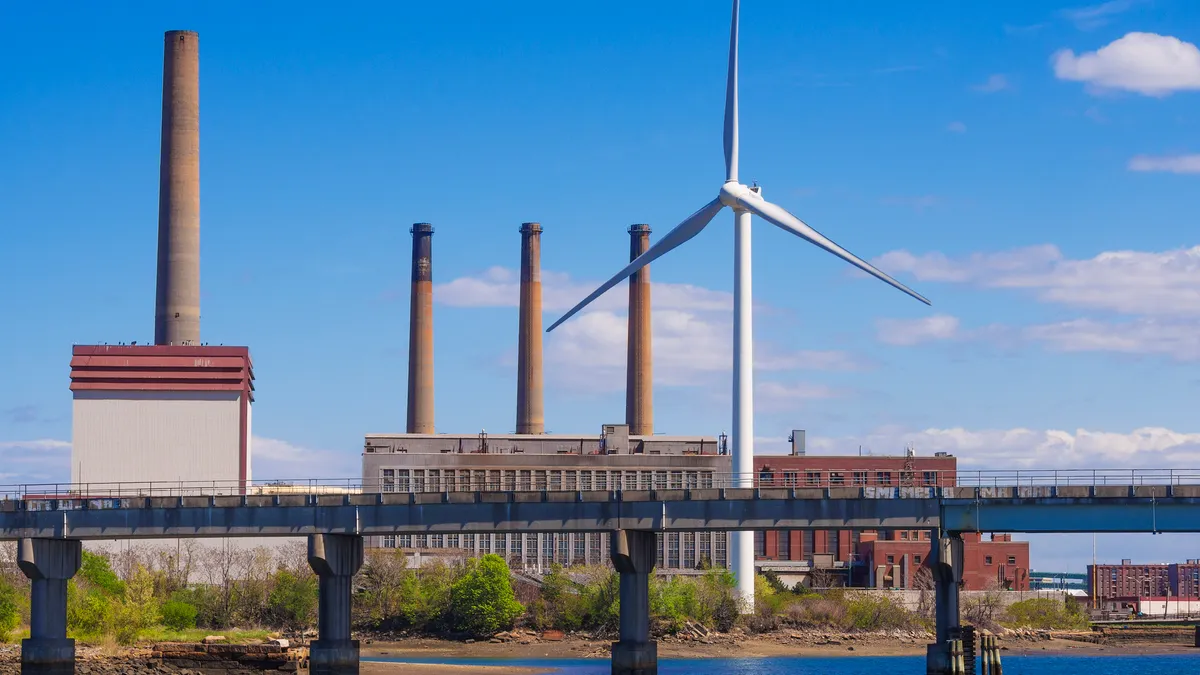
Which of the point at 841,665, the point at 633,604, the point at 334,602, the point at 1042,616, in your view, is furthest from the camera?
the point at 1042,616

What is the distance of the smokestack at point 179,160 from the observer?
537 feet

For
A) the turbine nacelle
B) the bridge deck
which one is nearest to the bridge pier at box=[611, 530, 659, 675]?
the bridge deck

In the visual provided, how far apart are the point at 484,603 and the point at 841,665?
31462 millimetres

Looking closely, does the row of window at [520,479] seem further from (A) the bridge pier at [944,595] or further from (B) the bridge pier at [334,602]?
(A) the bridge pier at [944,595]

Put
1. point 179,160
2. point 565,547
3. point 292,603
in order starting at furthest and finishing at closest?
point 565,547 < point 179,160 < point 292,603

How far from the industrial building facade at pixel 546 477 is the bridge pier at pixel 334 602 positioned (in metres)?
101

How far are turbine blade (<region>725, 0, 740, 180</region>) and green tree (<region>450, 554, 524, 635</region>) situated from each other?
4130cm

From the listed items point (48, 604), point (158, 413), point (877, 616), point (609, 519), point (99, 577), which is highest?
point (158, 413)

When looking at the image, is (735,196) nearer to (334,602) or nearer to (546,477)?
(334,602)

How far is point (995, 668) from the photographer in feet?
320

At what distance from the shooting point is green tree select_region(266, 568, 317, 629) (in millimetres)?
145250

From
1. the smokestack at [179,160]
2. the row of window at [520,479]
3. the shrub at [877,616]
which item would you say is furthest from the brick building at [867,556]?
the smokestack at [179,160]

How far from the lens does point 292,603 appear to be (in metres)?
146

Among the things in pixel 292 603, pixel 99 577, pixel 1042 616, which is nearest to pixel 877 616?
pixel 1042 616
